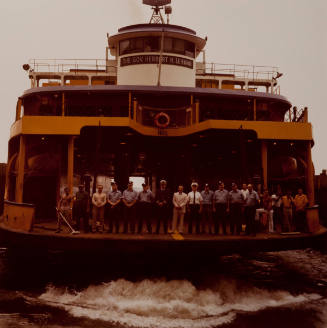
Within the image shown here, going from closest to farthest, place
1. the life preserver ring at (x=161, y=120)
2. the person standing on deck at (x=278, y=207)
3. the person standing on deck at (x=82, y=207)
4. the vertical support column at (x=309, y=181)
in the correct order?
the person standing on deck at (x=82, y=207)
the person standing on deck at (x=278, y=207)
the vertical support column at (x=309, y=181)
the life preserver ring at (x=161, y=120)

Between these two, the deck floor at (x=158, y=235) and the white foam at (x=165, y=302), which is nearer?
the white foam at (x=165, y=302)

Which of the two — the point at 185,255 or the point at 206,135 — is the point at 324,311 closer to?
the point at 185,255

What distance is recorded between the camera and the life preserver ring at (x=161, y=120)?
12.8m

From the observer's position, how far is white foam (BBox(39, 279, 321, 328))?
7.75 meters

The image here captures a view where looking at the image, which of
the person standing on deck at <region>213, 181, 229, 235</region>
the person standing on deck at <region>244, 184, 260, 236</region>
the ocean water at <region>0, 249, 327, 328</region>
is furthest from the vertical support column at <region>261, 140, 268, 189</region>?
the ocean water at <region>0, 249, 327, 328</region>

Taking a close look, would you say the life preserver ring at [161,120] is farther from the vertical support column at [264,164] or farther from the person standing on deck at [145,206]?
the person standing on deck at [145,206]

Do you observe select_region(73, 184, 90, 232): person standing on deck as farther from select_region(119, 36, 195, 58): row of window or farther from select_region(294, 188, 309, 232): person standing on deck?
select_region(119, 36, 195, 58): row of window

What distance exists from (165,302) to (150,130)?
19.3 ft

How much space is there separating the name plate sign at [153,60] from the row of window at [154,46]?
0.25m

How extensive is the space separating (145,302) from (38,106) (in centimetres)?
870

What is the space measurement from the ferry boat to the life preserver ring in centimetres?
3

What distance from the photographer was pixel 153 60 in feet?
48.3

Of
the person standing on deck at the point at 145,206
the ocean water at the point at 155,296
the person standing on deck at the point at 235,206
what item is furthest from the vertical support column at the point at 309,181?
the person standing on deck at the point at 145,206

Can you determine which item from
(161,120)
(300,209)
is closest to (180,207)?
(300,209)
